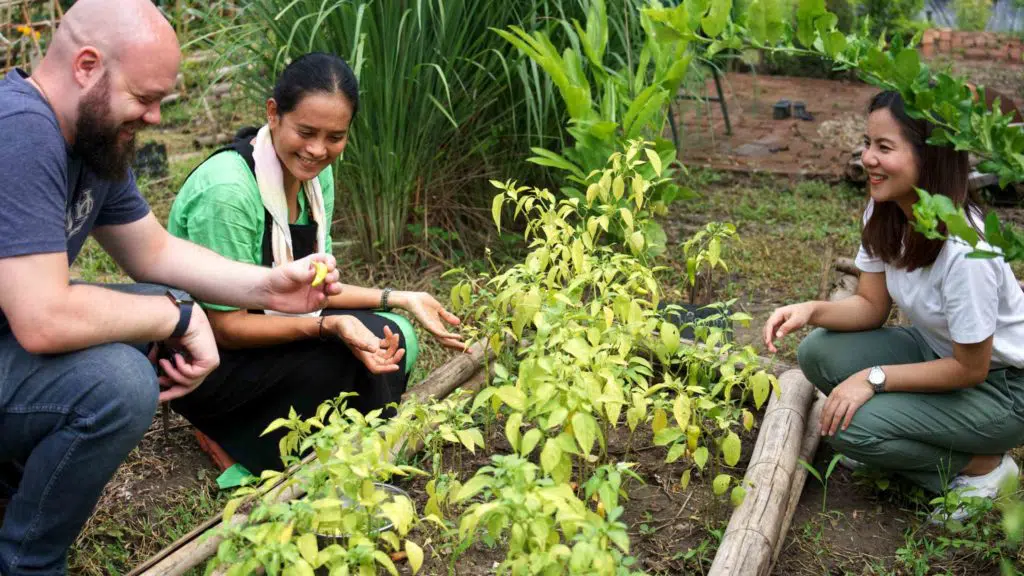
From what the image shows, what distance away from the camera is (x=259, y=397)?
2.84 metres

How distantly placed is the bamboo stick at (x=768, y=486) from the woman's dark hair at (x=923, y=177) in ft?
1.69

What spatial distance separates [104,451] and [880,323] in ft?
6.93

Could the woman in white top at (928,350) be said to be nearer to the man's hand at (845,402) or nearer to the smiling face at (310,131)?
the man's hand at (845,402)

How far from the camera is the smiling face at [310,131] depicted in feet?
8.93

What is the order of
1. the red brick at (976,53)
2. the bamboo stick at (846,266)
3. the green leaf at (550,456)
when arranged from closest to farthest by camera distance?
the green leaf at (550,456), the bamboo stick at (846,266), the red brick at (976,53)

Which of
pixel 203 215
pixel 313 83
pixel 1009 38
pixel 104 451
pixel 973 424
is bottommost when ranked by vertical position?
pixel 1009 38

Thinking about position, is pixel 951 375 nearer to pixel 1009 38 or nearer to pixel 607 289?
pixel 607 289

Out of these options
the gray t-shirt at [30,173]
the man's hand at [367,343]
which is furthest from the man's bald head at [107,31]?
the man's hand at [367,343]

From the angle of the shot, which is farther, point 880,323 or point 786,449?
point 880,323

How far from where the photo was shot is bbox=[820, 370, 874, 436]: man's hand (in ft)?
8.95

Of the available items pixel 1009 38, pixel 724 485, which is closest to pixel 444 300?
pixel 724 485

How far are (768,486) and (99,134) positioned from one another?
1.74m

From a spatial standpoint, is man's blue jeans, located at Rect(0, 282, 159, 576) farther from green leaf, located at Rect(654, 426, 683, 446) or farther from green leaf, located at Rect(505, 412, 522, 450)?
green leaf, located at Rect(654, 426, 683, 446)

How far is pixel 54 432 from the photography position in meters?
2.17
